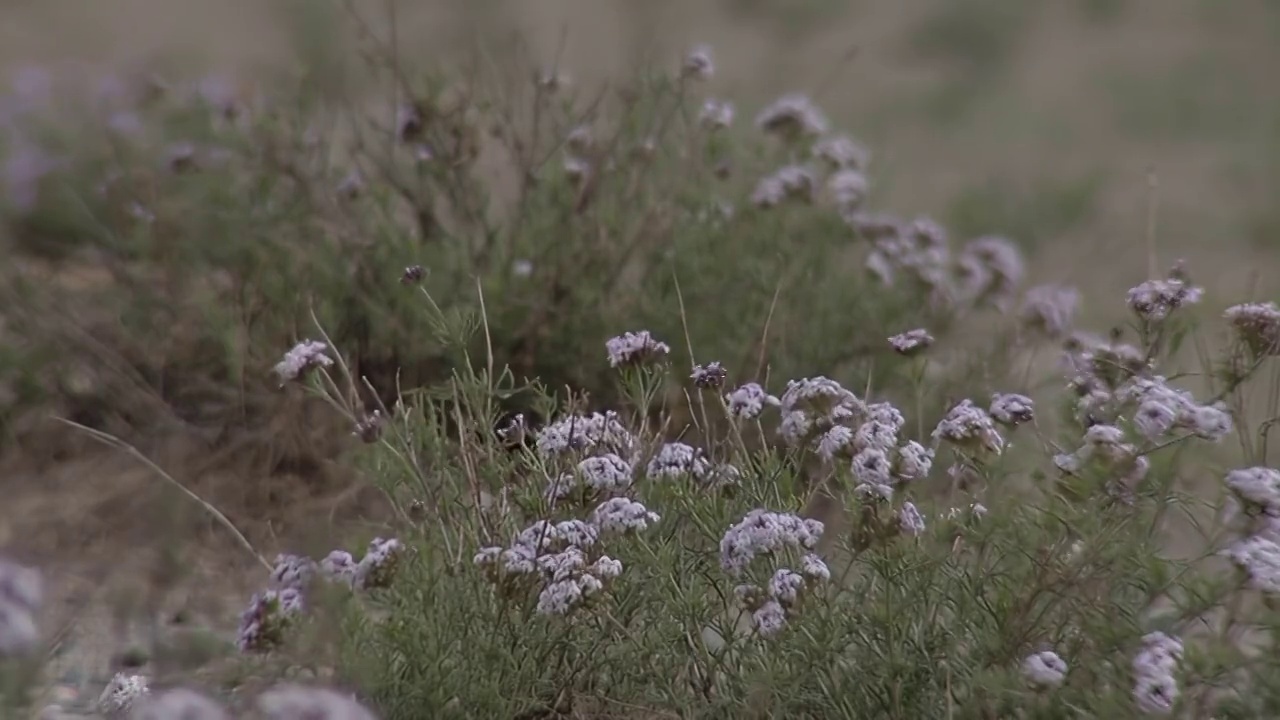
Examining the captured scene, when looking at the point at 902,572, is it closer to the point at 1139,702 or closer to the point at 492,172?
the point at 1139,702

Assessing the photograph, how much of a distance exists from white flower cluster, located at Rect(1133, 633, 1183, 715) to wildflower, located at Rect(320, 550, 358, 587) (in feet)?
4.05

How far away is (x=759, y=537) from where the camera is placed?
7.86 feet

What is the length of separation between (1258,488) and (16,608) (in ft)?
5.53

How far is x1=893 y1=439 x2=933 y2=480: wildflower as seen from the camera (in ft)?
8.06

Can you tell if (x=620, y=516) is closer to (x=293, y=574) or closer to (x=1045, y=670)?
(x=293, y=574)

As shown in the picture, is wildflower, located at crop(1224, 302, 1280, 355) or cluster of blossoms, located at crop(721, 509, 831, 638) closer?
cluster of blossoms, located at crop(721, 509, 831, 638)

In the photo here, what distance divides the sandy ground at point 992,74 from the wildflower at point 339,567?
4.07 m

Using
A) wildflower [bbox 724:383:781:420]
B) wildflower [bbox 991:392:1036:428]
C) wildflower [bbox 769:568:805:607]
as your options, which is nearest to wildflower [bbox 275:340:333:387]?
wildflower [bbox 724:383:781:420]

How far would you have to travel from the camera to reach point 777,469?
8.77ft

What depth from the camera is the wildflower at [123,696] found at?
2.45m

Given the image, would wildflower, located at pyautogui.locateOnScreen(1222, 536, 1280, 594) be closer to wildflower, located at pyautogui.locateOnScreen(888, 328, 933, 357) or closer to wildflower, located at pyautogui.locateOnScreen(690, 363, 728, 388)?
wildflower, located at pyautogui.locateOnScreen(888, 328, 933, 357)

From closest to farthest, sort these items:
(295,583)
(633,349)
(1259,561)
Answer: (1259,561) → (295,583) → (633,349)

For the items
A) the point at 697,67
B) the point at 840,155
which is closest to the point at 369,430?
the point at 697,67

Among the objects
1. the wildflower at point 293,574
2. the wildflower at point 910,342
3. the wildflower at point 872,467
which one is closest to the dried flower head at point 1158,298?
the wildflower at point 910,342
